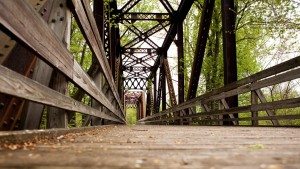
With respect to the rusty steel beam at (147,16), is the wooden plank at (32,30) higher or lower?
lower

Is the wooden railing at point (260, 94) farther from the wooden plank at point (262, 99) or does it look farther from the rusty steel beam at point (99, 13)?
the rusty steel beam at point (99, 13)

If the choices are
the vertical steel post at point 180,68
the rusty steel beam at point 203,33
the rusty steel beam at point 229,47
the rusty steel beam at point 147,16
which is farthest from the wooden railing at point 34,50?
the rusty steel beam at point 147,16

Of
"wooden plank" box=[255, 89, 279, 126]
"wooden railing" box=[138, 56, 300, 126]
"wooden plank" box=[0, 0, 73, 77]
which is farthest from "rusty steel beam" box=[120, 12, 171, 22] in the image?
"wooden plank" box=[0, 0, 73, 77]

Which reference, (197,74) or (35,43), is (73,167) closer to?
(35,43)

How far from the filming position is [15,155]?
1.33m

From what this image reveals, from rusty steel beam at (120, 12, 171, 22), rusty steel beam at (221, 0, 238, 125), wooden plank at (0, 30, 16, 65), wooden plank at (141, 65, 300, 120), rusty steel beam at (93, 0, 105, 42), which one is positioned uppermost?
rusty steel beam at (120, 12, 171, 22)

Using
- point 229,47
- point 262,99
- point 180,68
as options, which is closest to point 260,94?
point 262,99

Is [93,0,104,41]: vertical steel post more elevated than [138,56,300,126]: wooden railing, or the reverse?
[93,0,104,41]: vertical steel post

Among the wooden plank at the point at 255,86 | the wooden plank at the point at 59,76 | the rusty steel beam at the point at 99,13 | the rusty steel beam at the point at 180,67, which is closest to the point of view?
the wooden plank at the point at 59,76

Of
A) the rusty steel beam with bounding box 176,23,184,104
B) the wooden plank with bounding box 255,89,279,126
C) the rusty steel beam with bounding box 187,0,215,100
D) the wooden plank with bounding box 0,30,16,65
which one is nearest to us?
the wooden plank with bounding box 0,30,16,65

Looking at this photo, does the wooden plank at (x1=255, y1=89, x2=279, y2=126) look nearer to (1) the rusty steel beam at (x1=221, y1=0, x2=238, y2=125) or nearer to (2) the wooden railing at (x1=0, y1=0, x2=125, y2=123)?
(1) the rusty steel beam at (x1=221, y1=0, x2=238, y2=125)

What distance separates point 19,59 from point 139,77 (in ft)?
110

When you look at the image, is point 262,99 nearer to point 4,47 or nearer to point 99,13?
point 99,13

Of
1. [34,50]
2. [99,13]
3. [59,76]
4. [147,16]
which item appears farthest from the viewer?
[147,16]
